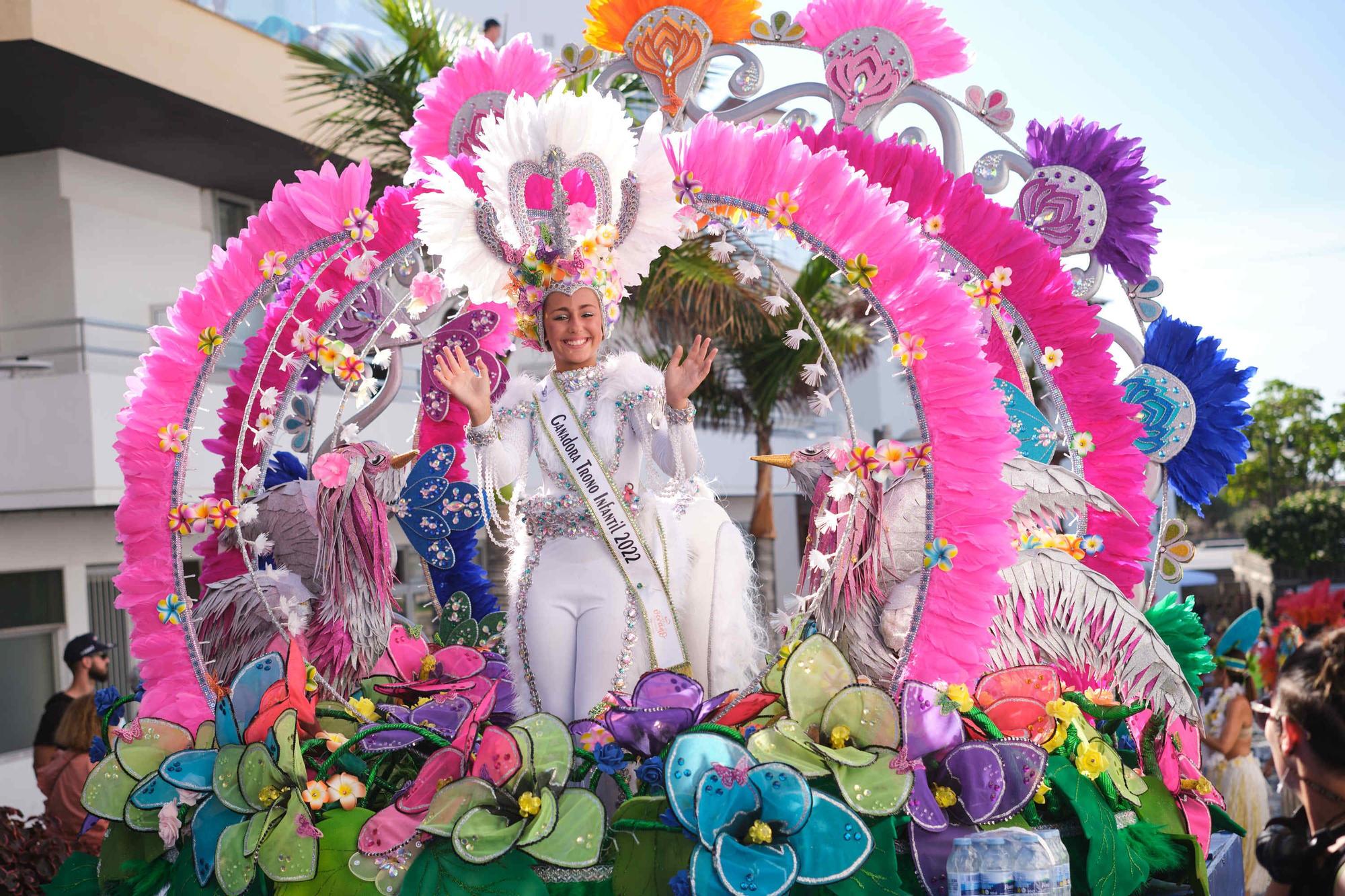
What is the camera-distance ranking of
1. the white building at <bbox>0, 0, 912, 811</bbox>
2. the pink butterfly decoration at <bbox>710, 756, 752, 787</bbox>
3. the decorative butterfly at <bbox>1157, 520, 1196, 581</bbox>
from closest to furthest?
the pink butterfly decoration at <bbox>710, 756, 752, 787</bbox>, the decorative butterfly at <bbox>1157, 520, 1196, 581</bbox>, the white building at <bbox>0, 0, 912, 811</bbox>

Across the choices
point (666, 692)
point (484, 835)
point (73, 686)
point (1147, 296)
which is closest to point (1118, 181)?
point (1147, 296)

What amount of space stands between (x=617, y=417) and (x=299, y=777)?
1495mm

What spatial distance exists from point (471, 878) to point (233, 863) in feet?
2.08

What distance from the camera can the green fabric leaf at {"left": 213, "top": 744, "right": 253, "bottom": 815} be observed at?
2852mm

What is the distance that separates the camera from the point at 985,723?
2867 mm

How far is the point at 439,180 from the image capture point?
361 cm

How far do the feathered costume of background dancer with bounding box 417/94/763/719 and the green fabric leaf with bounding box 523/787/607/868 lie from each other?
819 mm

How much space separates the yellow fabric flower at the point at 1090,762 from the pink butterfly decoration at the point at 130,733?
8.34ft

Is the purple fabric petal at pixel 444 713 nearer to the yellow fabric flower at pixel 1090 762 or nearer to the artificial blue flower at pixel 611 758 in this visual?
the artificial blue flower at pixel 611 758

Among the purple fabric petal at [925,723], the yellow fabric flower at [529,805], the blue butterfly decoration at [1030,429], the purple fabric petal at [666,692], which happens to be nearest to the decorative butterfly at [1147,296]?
the blue butterfly decoration at [1030,429]

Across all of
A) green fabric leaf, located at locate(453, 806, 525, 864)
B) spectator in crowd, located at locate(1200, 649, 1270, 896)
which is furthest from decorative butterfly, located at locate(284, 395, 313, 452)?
spectator in crowd, located at locate(1200, 649, 1270, 896)

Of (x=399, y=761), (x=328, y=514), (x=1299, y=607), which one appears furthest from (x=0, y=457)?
(x=1299, y=607)

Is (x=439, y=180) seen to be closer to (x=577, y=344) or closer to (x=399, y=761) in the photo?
(x=577, y=344)

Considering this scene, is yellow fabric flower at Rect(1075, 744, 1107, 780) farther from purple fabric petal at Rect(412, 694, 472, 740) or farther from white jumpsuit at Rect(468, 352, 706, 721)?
purple fabric petal at Rect(412, 694, 472, 740)
